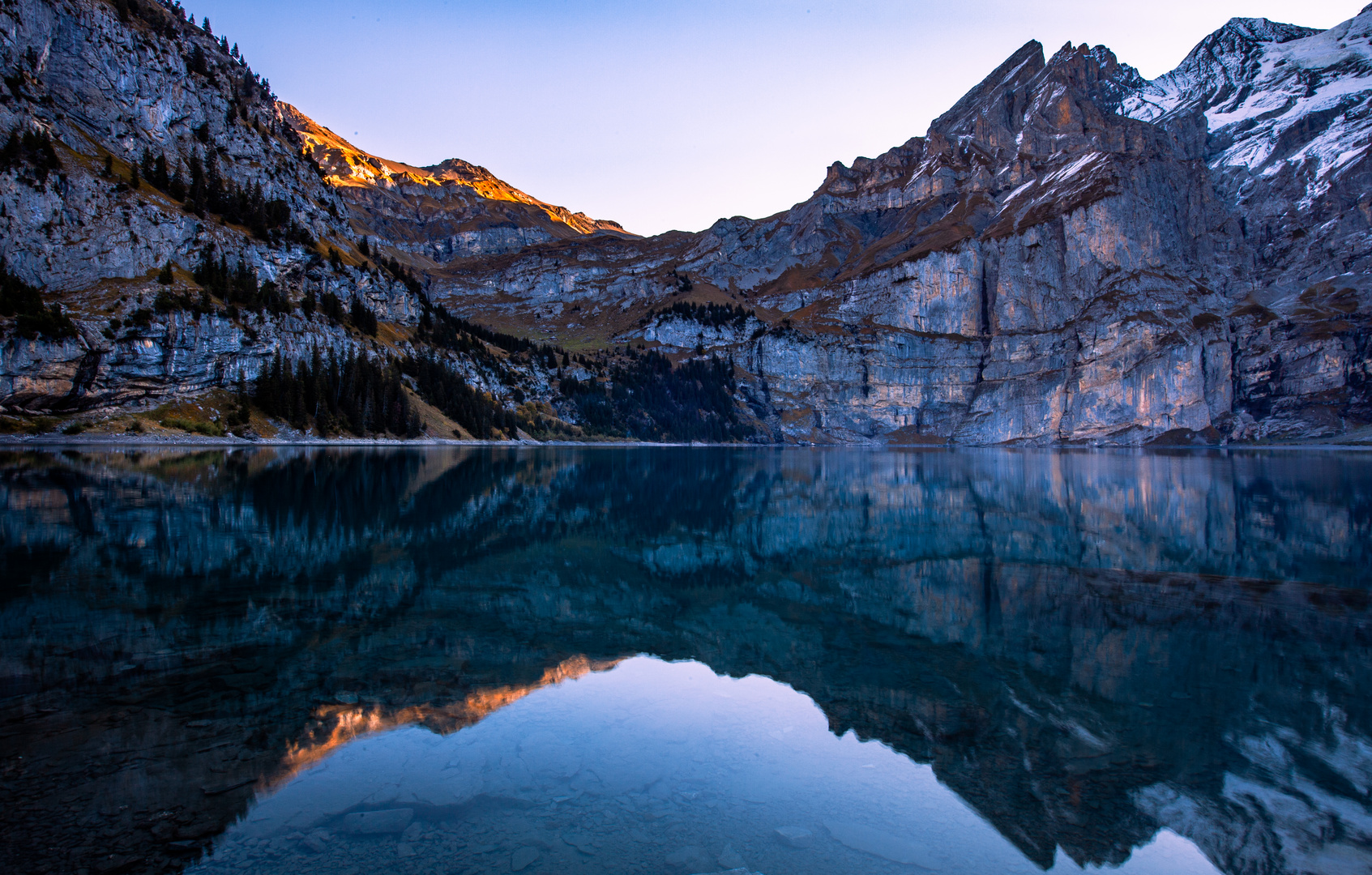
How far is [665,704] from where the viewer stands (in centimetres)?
943

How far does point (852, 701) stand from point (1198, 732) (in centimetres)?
444

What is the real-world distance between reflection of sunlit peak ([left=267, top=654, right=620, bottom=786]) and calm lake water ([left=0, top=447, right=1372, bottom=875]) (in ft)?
0.16

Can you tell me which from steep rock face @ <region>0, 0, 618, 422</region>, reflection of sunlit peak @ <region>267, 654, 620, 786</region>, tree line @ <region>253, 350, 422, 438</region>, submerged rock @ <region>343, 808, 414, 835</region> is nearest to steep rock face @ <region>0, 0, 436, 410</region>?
steep rock face @ <region>0, 0, 618, 422</region>

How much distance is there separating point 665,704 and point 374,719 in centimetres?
392

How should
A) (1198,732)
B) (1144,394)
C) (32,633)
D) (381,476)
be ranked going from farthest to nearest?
(1144,394) < (381,476) < (32,633) < (1198,732)

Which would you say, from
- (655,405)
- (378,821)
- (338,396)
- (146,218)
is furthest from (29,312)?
(655,405)

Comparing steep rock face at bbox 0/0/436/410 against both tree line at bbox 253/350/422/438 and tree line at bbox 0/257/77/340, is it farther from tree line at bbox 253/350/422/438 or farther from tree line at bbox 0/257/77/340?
tree line at bbox 253/350/422/438

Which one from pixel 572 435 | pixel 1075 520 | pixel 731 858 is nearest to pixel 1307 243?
pixel 572 435

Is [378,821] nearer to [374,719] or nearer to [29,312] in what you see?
[374,719]

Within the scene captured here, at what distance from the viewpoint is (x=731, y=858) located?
5719mm

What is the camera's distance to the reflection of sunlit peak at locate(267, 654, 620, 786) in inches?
282

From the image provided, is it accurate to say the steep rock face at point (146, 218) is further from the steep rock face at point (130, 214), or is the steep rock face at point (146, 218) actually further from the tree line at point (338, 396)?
the tree line at point (338, 396)

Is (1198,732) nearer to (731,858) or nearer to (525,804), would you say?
(731,858)

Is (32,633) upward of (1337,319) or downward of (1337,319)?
downward
